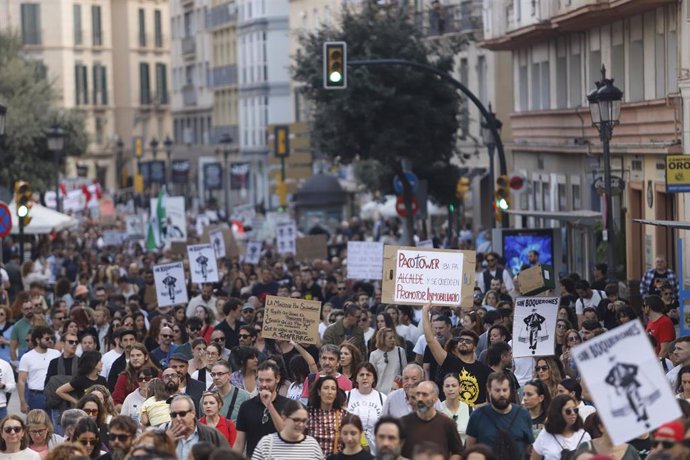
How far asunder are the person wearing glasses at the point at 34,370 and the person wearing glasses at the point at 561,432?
274 inches

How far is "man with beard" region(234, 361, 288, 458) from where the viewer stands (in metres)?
14.4

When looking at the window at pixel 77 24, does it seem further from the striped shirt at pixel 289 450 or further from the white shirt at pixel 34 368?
the striped shirt at pixel 289 450

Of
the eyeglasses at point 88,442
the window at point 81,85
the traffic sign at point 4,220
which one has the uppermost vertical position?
the window at point 81,85

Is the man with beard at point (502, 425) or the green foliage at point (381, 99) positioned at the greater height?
the green foliage at point (381, 99)

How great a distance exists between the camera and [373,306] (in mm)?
25953

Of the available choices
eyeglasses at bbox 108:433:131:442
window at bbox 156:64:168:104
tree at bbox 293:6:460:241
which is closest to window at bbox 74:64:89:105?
window at bbox 156:64:168:104

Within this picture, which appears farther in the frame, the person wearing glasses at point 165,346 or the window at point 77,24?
the window at point 77,24

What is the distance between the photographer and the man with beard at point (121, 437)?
12.7 meters

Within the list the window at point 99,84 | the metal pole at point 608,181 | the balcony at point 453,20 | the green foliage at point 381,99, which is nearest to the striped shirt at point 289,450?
the metal pole at point 608,181

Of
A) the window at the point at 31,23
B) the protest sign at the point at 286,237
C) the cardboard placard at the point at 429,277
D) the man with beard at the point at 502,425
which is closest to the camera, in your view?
the man with beard at the point at 502,425

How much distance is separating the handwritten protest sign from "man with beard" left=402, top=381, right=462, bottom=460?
18.8 ft

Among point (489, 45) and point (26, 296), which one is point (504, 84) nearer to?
point (489, 45)

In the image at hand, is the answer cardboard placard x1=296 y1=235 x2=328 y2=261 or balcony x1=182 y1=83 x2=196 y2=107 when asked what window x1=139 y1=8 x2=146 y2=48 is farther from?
cardboard placard x1=296 y1=235 x2=328 y2=261

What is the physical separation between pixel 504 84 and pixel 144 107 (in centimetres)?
7267
